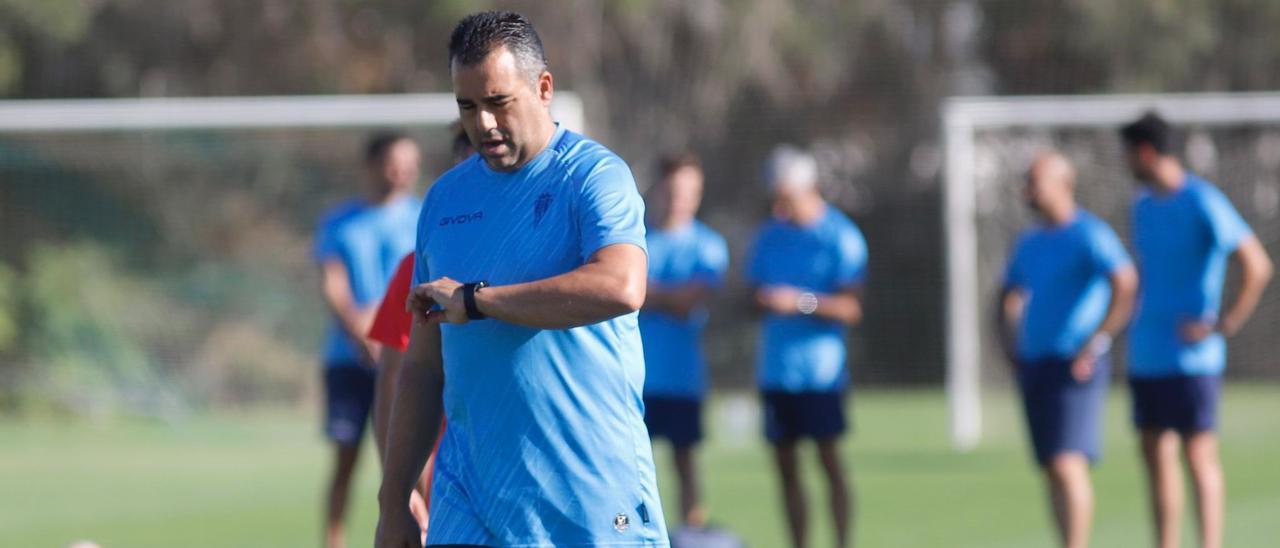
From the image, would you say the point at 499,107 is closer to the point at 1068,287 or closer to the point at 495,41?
the point at 495,41

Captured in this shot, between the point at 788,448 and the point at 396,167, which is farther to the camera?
the point at 788,448

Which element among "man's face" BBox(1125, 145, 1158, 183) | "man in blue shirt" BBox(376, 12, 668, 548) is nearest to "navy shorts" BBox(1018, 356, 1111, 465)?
"man's face" BBox(1125, 145, 1158, 183)

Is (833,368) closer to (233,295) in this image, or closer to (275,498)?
(275,498)

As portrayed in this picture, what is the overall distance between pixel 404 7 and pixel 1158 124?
18066mm

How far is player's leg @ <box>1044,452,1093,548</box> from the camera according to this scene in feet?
27.8

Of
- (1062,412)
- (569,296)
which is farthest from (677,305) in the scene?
(569,296)

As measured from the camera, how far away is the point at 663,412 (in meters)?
9.98

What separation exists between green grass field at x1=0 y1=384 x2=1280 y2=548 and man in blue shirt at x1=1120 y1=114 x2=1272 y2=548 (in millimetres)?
1453

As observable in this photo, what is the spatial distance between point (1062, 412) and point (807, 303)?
1.62 m

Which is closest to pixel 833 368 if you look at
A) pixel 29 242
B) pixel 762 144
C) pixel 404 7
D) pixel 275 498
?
pixel 275 498

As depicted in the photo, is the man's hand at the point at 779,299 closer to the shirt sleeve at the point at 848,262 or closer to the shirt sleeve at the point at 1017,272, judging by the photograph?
the shirt sleeve at the point at 848,262

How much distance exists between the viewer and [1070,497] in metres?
8.47

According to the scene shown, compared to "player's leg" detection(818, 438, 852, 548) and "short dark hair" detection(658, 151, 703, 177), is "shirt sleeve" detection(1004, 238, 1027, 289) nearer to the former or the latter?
"player's leg" detection(818, 438, 852, 548)

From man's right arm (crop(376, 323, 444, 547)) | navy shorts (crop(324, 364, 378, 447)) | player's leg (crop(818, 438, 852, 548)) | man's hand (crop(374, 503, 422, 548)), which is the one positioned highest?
man's right arm (crop(376, 323, 444, 547))
